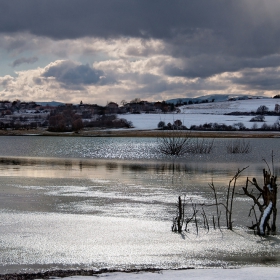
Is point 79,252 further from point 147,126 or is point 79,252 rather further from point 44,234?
point 147,126

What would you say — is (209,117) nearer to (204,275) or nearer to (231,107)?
(231,107)

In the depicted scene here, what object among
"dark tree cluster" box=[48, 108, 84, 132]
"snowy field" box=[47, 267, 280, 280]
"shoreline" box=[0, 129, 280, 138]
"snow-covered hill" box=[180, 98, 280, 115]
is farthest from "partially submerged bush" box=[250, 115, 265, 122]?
"snowy field" box=[47, 267, 280, 280]

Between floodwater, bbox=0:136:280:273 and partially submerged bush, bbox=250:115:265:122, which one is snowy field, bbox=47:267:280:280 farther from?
partially submerged bush, bbox=250:115:265:122

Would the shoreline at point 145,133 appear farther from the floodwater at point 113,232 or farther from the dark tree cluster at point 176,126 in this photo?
the floodwater at point 113,232

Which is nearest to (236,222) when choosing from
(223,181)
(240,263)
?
(240,263)

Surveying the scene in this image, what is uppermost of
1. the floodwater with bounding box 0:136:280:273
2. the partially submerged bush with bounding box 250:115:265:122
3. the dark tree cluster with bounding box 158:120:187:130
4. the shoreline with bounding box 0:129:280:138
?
the partially submerged bush with bounding box 250:115:265:122

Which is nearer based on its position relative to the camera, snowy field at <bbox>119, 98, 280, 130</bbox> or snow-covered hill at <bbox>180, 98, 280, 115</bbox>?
snowy field at <bbox>119, 98, 280, 130</bbox>

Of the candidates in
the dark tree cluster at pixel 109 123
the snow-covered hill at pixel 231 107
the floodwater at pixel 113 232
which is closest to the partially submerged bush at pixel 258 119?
the snow-covered hill at pixel 231 107

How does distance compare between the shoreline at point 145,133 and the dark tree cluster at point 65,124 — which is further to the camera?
the dark tree cluster at point 65,124

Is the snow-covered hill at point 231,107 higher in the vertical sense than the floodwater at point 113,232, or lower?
higher

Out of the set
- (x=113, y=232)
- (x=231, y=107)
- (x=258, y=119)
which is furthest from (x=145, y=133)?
(x=113, y=232)

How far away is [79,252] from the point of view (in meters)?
9.47

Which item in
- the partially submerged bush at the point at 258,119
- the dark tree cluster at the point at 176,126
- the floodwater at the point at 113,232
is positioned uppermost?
the partially submerged bush at the point at 258,119

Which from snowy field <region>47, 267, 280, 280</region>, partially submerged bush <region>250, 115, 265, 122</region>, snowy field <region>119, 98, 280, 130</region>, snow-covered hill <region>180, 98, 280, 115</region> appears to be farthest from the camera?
snow-covered hill <region>180, 98, 280, 115</region>
